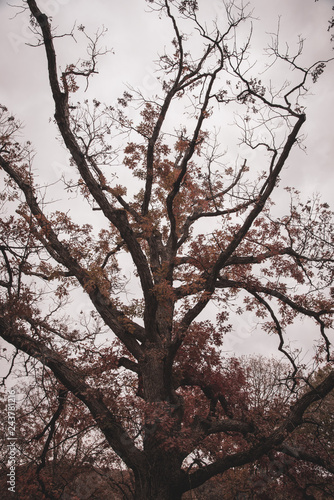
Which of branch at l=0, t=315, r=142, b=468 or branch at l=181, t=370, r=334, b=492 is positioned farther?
branch at l=0, t=315, r=142, b=468

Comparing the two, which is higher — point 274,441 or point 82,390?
point 82,390

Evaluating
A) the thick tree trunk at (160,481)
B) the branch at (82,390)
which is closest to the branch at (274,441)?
the thick tree trunk at (160,481)

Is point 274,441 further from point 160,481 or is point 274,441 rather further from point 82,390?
point 82,390

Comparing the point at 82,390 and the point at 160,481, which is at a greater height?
the point at 82,390

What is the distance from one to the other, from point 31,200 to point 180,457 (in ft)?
21.1

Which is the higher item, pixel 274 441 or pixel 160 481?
pixel 274 441

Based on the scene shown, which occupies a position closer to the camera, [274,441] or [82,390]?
[274,441]

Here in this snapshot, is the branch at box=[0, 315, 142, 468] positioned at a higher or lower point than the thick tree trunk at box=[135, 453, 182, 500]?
higher

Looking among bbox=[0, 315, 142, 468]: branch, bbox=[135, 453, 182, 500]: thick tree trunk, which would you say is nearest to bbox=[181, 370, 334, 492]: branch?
bbox=[135, 453, 182, 500]: thick tree trunk

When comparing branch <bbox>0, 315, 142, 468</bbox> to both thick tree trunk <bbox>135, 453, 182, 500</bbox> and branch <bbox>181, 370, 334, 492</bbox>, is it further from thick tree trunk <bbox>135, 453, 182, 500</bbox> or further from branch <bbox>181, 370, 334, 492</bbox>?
branch <bbox>181, 370, 334, 492</bbox>

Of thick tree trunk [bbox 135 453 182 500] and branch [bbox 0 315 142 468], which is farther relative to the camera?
branch [bbox 0 315 142 468]

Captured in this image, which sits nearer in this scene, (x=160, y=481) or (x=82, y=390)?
(x=160, y=481)

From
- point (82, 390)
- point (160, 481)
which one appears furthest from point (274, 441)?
point (82, 390)

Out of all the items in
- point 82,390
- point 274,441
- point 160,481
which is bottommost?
point 160,481
